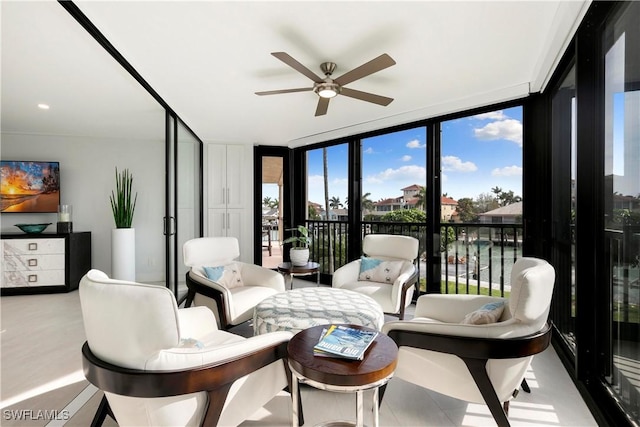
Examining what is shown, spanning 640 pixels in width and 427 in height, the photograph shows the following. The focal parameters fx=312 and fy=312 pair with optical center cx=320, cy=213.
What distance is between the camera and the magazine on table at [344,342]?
1425 millimetres

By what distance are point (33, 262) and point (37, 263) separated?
49 millimetres

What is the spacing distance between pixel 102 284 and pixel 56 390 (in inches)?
60.9

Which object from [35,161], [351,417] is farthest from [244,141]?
[351,417]

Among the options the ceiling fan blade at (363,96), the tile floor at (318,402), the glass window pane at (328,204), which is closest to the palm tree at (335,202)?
the glass window pane at (328,204)

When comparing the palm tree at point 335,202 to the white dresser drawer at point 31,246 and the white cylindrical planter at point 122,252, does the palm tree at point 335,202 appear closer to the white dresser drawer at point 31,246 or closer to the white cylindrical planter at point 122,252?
the white cylindrical planter at point 122,252

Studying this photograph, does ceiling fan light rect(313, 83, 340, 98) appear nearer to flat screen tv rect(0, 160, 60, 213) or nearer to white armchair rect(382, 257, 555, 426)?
white armchair rect(382, 257, 555, 426)

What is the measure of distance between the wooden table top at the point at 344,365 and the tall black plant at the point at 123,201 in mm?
4169

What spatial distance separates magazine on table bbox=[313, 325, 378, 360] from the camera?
142cm

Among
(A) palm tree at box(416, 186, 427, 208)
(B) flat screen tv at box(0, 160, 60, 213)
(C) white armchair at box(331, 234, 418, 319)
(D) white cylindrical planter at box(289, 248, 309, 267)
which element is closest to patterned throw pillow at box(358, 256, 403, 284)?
(C) white armchair at box(331, 234, 418, 319)

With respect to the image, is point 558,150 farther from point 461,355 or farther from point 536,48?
point 461,355

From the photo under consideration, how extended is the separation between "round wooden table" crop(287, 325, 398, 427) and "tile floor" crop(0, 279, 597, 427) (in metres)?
0.46

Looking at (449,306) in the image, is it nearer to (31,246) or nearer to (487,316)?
(487,316)

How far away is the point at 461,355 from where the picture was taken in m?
1.49

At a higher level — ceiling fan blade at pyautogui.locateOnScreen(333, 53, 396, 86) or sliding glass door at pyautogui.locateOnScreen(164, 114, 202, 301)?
ceiling fan blade at pyautogui.locateOnScreen(333, 53, 396, 86)
